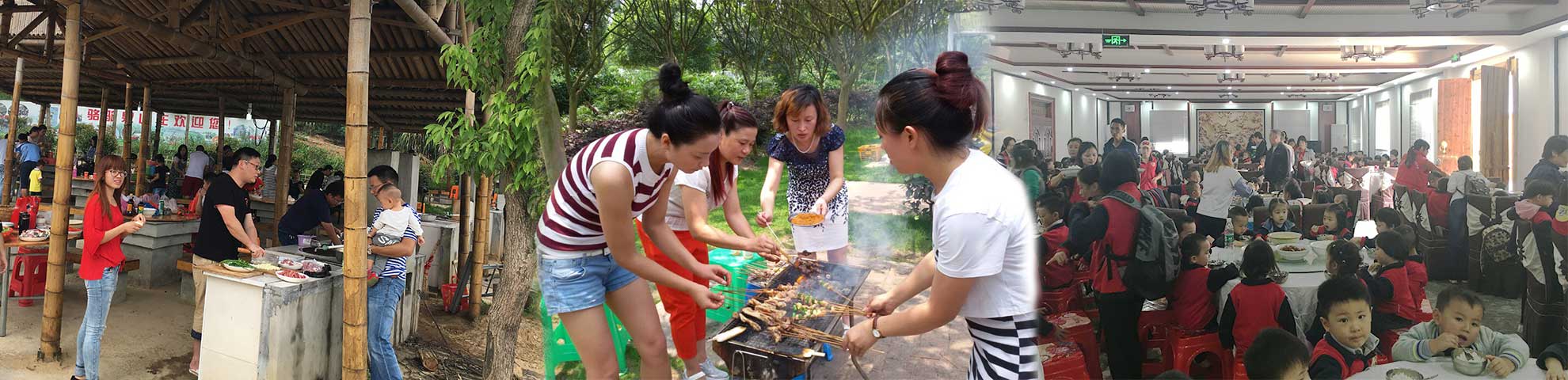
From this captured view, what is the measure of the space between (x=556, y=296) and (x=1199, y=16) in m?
2.52

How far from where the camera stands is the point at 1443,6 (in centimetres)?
289


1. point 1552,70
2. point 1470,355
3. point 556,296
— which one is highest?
point 1552,70

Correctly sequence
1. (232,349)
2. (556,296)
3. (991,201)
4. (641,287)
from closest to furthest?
(991,201), (556,296), (641,287), (232,349)

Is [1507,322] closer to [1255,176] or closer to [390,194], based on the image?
[1255,176]

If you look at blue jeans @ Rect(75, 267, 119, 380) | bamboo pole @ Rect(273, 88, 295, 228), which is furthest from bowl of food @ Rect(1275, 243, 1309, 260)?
bamboo pole @ Rect(273, 88, 295, 228)

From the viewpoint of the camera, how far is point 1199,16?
9.94 feet

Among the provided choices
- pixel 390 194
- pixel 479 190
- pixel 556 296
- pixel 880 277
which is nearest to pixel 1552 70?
Answer: pixel 880 277

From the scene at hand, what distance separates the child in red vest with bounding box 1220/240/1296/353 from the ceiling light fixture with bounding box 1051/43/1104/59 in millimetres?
1010

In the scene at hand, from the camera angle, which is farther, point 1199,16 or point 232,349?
point 232,349

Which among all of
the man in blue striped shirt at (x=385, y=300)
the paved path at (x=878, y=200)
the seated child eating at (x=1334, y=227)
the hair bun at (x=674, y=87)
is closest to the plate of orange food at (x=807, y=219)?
the paved path at (x=878, y=200)

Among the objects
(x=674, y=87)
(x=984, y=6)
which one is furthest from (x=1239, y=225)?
(x=674, y=87)

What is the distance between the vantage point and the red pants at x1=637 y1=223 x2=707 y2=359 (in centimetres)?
276

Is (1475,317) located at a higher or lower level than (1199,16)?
lower

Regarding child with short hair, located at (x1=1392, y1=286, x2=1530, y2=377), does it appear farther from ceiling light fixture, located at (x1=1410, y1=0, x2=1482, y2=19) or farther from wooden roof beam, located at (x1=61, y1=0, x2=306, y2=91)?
wooden roof beam, located at (x1=61, y1=0, x2=306, y2=91)
